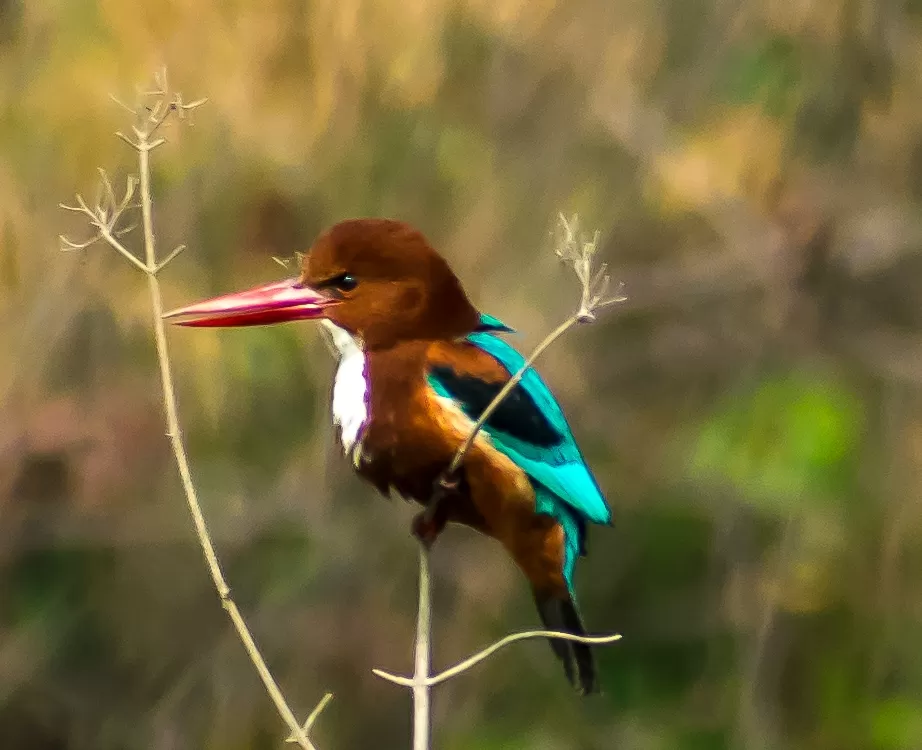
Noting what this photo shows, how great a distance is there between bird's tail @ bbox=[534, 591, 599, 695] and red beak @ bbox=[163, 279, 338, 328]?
39cm

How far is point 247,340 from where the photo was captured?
2.88 m

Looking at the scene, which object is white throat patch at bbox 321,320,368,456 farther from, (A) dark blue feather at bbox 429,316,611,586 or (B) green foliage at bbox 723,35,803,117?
(B) green foliage at bbox 723,35,803,117

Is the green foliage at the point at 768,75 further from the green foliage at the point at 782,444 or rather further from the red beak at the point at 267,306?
the red beak at the point at 267,306

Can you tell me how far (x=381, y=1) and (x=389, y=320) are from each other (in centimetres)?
180

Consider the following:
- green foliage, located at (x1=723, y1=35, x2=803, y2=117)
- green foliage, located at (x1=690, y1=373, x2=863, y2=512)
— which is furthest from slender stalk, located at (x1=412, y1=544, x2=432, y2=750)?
green foliage, located at (x1=723, y1=35, x2=803, y2=117)

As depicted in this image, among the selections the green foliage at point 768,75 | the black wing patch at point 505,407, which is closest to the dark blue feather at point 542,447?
the black wing patch at point 505,407

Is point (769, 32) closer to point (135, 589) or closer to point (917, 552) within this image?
point (917, 552)

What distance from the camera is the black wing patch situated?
1319 mm

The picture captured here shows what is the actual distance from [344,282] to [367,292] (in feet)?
0.10

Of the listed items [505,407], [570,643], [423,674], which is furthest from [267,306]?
[570,643]

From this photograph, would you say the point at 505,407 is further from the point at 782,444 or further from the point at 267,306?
the point at 782,444

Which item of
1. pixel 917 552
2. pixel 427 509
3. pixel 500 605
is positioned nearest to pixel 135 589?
pixel 500 605

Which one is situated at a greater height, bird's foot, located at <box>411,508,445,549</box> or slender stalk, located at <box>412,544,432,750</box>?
bird's foot, located at <box>411,508,445,549</box>

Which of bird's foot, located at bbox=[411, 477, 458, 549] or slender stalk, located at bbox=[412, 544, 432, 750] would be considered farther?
bird's foot, located at bbox=[411, 477, 458, 549]
